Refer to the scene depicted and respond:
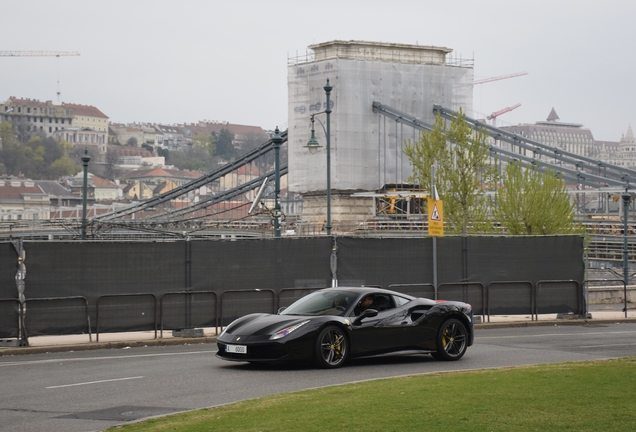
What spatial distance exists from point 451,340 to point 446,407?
6.38 metres

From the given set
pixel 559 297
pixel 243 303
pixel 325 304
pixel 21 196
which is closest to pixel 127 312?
pixel 243 303

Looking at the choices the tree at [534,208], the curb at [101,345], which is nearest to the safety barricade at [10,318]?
the curb at [101,345]

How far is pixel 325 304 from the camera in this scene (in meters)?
16.3

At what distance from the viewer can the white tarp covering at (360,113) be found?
85250 millimetres

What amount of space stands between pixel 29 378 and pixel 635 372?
828 centimetres

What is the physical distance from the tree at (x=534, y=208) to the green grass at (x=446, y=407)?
144 feet

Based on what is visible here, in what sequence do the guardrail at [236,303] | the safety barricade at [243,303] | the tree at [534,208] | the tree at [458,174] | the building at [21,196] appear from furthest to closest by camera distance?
the building at [21,196], the tree at [458,174], the tree at [534,208], the safety barricade at [243,303], the guardrail at [236,303]

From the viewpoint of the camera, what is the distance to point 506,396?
37.5ft

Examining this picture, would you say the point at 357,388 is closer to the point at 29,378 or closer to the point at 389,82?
the point at 29,378

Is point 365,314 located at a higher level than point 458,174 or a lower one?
lower

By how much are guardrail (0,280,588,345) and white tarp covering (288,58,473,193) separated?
59.0 metres

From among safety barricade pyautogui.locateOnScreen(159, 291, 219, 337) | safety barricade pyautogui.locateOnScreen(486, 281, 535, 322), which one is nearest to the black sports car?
safety barricade pyautogui.locateOnScreen(159, 291, 219, 337)

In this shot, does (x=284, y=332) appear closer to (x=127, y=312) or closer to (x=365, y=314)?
(x=365, y=314)

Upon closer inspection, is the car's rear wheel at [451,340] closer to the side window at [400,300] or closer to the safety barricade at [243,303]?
the side window at [400,300]
